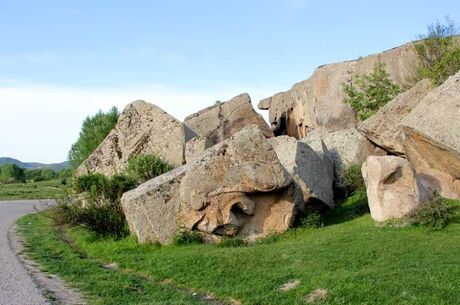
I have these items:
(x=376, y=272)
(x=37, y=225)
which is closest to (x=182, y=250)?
(x=376, y=272)

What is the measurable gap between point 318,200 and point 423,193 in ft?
12.7

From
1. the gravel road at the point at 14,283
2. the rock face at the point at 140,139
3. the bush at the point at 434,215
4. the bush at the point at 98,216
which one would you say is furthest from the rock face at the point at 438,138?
the gravel road at the point at 14,283

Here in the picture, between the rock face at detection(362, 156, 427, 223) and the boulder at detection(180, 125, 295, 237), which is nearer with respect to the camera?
the rock face at detection(362, 156, 427, 223)

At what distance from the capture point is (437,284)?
1021 centimetres

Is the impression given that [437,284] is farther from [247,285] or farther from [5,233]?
[5,233]

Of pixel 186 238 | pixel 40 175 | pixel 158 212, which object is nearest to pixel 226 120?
pixel 158 212

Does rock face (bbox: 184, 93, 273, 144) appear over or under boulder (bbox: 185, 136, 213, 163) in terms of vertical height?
over

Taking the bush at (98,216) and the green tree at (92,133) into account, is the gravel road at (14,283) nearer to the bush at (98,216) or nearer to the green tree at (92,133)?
the bush at (98,216)

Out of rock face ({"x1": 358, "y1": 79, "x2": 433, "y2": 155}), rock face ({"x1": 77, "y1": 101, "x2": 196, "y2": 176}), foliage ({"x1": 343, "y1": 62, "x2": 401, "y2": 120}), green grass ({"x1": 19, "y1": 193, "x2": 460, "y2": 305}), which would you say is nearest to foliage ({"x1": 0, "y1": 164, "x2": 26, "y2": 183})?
rock face ({"x1": 77, "y1": 101, "x2": 196, "y2": 176})

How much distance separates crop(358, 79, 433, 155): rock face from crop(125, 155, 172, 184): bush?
309 inches

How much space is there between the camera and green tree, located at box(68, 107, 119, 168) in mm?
37312

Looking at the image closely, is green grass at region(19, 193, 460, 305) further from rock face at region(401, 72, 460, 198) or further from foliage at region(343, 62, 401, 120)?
foliage at region(343, 62, 401, 120)

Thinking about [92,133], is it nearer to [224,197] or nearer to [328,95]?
[328,95]

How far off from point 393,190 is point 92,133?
1029 inches
